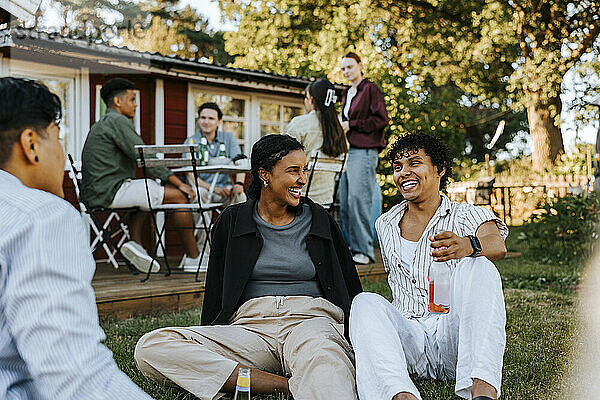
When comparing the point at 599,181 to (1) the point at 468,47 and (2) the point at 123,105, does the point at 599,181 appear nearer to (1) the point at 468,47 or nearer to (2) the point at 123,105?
(2) the point at 123,105

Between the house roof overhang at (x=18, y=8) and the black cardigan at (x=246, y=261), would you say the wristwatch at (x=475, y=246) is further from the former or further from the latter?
the house roof overhang at (x=18, y=8)

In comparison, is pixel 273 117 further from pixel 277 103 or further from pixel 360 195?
pixel 360 195

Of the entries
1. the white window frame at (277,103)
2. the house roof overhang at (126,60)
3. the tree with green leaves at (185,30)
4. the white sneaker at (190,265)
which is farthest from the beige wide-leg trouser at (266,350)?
the tree with green leaves at (185,30)

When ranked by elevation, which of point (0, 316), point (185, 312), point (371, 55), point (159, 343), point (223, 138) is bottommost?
point (185, 312)

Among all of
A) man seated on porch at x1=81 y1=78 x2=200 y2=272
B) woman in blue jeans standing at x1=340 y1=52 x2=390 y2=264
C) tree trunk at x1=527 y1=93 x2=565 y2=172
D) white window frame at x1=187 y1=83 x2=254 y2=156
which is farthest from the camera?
tree trunk at x1=527 y1=93 x2=565 y2=172

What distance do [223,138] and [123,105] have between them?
1.29 metres

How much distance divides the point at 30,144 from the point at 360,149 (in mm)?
5226

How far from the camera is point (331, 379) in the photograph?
8.43 ft

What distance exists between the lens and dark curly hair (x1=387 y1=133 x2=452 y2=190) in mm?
3215

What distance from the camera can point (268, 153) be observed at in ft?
10.9

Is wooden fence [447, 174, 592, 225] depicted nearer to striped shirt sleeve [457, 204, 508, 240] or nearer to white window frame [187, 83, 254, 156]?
white window frame [187, 83, 254, 156]

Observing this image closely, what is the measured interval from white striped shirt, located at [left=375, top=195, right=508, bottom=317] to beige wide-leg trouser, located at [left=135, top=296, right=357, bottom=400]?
0.32 m

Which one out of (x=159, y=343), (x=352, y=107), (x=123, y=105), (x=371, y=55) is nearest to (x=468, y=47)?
(x=371, y=55)

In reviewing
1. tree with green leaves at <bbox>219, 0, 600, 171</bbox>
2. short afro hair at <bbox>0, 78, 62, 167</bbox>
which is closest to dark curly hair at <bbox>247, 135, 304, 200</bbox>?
short afro hair at <bbox>0, 78, 62, 167</bbox>
